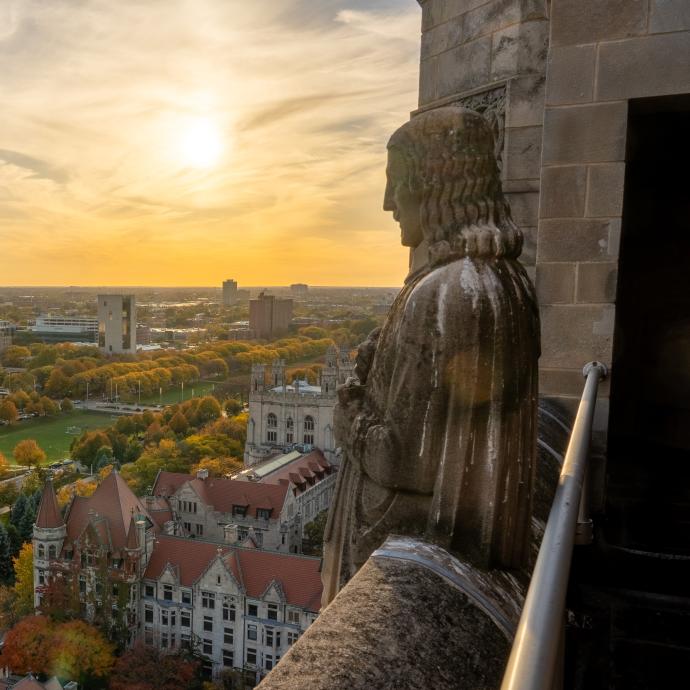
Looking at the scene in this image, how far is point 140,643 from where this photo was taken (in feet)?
113

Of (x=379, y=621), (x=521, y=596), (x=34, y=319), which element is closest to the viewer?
(x=379, y=621)

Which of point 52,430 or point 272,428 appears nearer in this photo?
point 272,428

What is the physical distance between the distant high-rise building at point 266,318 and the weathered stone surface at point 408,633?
11817cm

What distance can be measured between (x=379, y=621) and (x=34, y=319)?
151137mm

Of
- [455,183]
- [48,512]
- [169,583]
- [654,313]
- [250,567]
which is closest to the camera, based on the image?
[455,183]

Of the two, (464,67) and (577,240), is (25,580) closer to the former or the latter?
(464,67)

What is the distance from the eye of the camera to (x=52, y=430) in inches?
3068

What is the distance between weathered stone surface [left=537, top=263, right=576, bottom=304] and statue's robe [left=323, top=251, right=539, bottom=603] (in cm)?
168

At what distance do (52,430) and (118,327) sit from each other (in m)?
34.4

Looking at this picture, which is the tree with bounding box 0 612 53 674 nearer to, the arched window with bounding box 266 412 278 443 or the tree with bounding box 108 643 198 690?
the tree with bounding box 108 643 198 690

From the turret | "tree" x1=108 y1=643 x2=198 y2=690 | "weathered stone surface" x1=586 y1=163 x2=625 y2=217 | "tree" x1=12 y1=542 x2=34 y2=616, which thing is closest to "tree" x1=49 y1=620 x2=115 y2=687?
"tree" x1=108 y1=643 x2=198 y2=690

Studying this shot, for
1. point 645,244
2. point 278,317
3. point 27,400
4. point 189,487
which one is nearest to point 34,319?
point 278,317

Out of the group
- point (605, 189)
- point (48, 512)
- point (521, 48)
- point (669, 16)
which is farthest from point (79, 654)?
point (669, 16)

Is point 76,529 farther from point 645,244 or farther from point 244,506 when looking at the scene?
point 645,244
